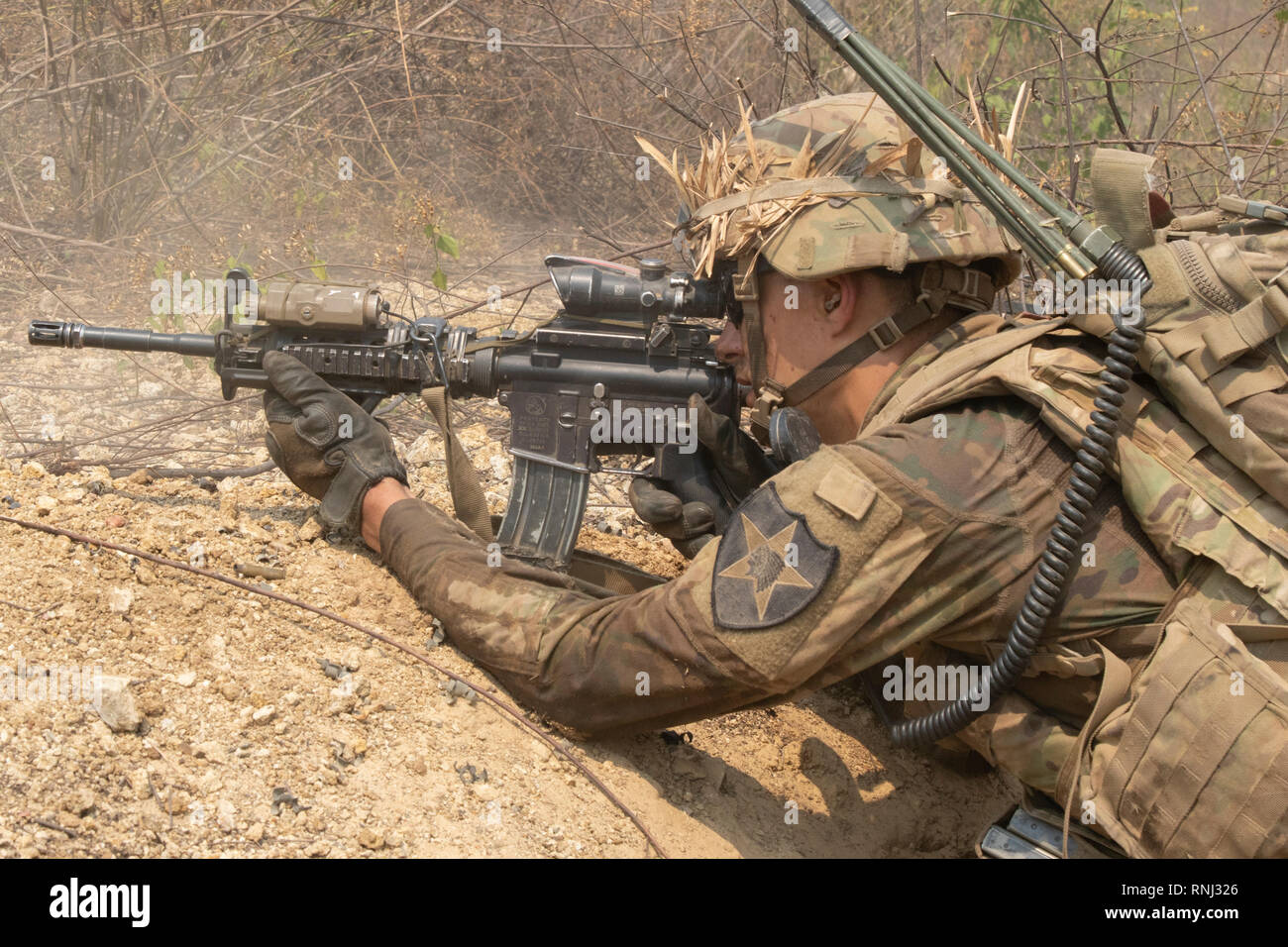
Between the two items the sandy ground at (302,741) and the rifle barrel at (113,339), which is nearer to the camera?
the sandy ground at (302,741)


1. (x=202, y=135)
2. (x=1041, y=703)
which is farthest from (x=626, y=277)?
(x=202, y=135)

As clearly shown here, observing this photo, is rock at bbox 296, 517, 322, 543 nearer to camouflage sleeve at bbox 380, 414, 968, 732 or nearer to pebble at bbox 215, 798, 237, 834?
camouflage sleeve at bbox 380, 414, 968, 732

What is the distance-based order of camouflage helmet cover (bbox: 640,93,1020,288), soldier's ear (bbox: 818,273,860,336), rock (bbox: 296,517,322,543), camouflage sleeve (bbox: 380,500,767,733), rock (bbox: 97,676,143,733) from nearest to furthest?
rock (bbox: 97,676,143,733) → camouflage sleeve (bbox: 380,500,767,733) → camouflage helmet cover (bbox: 640,93,1020,288) → soldier's ear (bbox: 818,273,860,336) → rock (bbox: 296,517,322,543)

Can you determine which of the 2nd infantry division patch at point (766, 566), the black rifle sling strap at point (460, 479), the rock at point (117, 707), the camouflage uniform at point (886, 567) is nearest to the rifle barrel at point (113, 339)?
the black rifle sling strap at point (460, 479)

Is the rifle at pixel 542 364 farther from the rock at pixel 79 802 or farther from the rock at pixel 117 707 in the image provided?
the rock at pixel 79 802

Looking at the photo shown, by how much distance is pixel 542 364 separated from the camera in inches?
149

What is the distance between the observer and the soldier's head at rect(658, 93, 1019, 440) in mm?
2893

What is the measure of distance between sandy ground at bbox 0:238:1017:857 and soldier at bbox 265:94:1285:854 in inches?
9.6

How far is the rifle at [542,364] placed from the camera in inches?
146

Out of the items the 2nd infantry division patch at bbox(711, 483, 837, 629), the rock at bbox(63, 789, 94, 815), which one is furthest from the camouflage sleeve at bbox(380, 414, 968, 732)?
the rock at bbox(63, 789, 94, 815)

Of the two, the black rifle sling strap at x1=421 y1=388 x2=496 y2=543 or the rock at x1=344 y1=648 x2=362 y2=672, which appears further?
the black rifle sling strap at x1=421 y1=388 x2=496 y2=543

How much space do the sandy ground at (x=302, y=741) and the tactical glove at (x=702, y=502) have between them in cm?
63

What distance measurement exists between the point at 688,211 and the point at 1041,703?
5.75 feet
